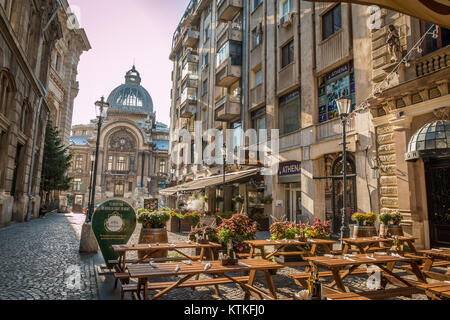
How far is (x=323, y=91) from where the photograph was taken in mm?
15453

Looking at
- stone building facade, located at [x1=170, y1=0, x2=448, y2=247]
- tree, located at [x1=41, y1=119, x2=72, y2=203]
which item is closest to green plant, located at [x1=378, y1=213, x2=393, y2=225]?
stone building facade, located at [x1=170, y1=0, x2=448, y2=247]

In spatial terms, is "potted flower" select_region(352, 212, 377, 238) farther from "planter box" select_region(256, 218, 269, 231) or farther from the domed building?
the domed building

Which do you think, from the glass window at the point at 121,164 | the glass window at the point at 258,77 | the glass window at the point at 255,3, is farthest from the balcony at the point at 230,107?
the glass window at the point at 121,164

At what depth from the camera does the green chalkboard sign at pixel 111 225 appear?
280 inches

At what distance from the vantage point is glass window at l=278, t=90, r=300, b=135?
1734cm

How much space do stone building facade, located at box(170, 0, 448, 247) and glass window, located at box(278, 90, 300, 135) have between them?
0.19 ft

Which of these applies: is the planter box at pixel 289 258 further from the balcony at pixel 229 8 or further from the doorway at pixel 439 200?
the balcony at pixel 229 8

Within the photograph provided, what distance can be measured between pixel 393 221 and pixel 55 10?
80.3 ft

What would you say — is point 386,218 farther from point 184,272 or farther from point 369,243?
point 184,272

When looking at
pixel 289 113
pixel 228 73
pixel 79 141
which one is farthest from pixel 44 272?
pixel 79 141

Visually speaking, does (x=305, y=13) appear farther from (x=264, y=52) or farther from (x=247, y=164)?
(x=247, y=164)

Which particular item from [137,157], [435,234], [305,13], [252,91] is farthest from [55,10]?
[137,157]

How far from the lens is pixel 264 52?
67.5ft

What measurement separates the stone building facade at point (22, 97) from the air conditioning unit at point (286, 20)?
44.6 ft
